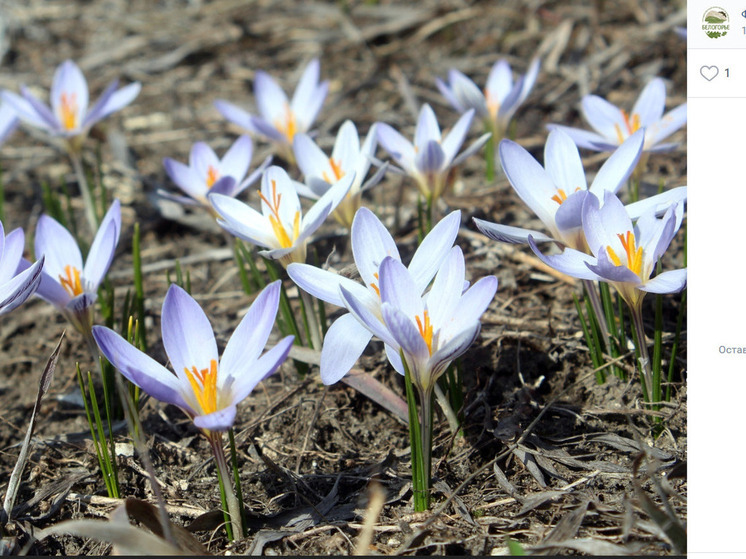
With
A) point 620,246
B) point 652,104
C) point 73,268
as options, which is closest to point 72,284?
point 73,268

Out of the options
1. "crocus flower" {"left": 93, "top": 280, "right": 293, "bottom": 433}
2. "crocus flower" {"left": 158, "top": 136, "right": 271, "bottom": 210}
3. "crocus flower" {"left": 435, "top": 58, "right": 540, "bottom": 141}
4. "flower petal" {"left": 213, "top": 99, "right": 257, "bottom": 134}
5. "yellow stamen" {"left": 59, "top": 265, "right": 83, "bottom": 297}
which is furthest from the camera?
"flower petal" {"left": 213, "top": 99, "right": 257, "bottom": 134}

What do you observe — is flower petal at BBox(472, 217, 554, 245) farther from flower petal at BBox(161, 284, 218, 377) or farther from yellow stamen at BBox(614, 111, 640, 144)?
yellow stamen at BBox(614, 111, 640, 144)

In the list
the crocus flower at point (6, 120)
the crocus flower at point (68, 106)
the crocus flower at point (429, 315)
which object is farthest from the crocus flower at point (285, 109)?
the crocus flower at point (429, 315)

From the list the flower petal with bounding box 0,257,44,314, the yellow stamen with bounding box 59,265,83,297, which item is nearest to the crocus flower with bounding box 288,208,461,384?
the flower petal with bounding box 0,257,44,314

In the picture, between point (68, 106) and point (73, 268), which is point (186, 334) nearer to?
point (73, 268)

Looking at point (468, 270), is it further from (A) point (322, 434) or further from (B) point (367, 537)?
(B) point (367, 537)

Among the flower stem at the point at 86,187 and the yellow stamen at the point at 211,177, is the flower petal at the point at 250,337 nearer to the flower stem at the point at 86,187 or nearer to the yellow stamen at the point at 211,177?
the yellow stamen at the point at 211,177
